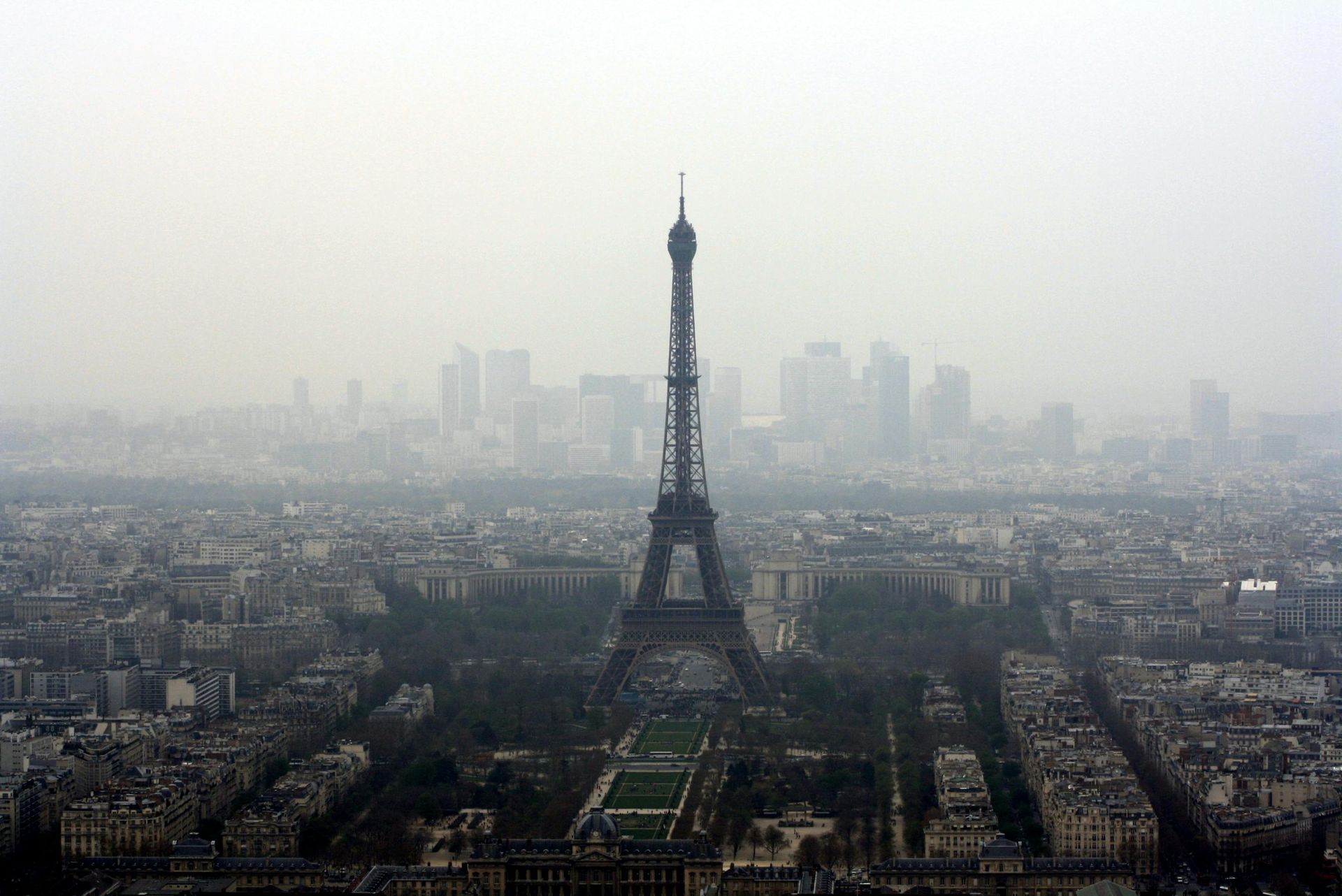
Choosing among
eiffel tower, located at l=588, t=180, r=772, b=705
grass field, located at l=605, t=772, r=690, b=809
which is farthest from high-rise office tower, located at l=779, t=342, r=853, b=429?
grass field, located at l=605, t=772, r=690, b=809

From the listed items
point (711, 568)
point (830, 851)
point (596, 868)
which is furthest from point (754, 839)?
point (711, 568)

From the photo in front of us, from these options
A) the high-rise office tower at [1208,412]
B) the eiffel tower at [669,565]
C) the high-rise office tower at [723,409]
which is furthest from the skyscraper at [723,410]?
the eiffel tower at [669,565]

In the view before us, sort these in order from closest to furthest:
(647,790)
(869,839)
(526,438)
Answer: (869,839) → (647,790) → (526,438)

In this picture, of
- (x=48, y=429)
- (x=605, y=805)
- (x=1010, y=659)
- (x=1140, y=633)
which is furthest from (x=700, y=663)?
(x=48, y=429)

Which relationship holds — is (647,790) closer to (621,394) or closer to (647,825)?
(647,825)

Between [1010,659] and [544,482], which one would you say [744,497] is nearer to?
[544,482]

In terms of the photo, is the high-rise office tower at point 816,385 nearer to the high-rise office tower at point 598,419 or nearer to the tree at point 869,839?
the high-rise office tower at point 598,419
